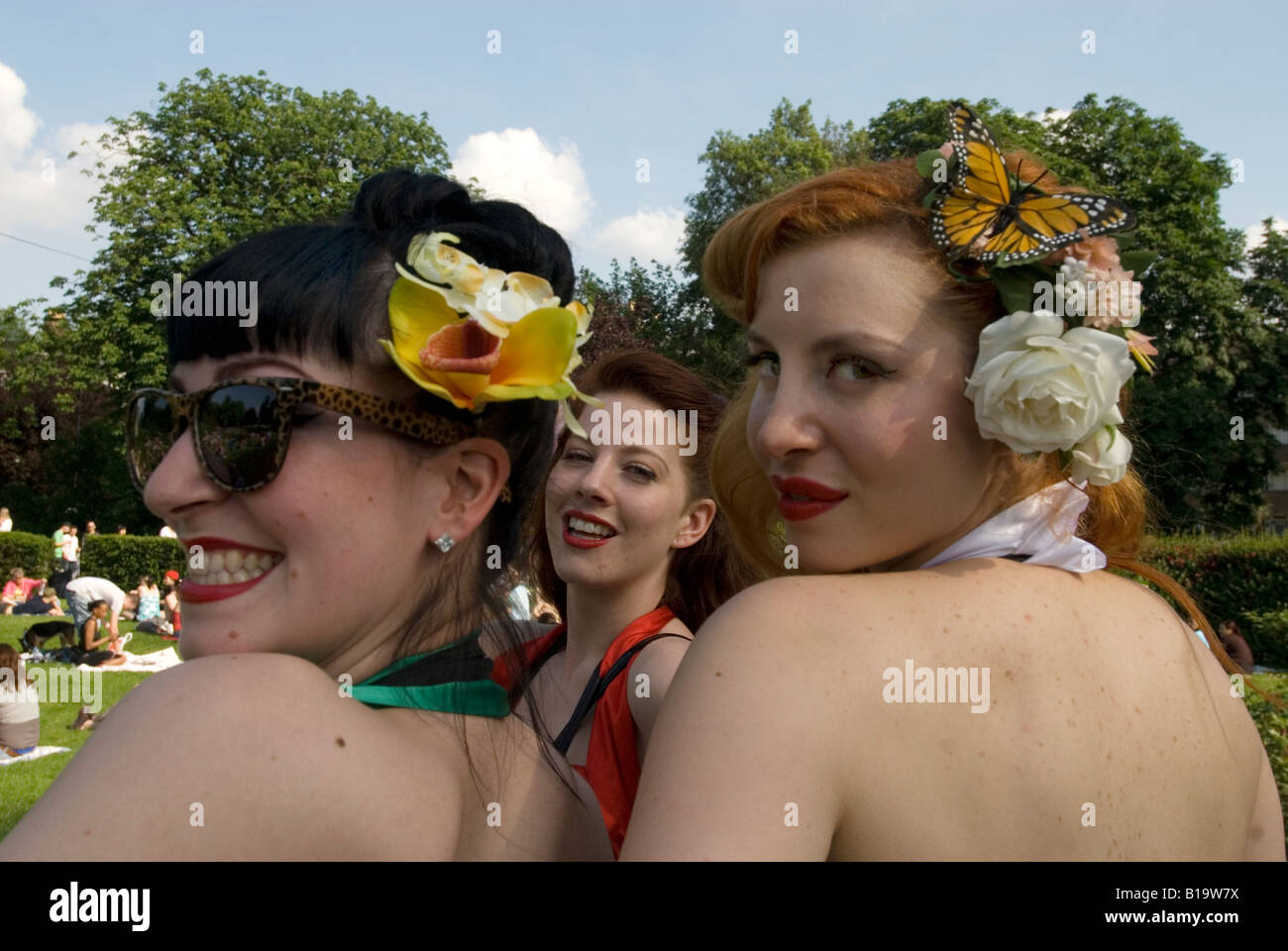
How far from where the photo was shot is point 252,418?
1.50 meters

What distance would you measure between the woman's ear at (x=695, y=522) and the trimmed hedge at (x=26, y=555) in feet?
77.5

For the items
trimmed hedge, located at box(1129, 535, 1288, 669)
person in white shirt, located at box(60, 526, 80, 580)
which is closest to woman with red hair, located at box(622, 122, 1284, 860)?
trimmed hedge, located at box(1129, 535, 1288, 669)

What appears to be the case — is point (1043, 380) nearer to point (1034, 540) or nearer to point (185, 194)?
point (1034, 540)

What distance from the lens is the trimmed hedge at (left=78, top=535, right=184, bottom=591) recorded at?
24000mm

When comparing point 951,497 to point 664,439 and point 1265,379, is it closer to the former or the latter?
point 664,439

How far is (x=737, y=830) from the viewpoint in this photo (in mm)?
1322

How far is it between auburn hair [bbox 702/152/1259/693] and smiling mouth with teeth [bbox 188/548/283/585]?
1.00m

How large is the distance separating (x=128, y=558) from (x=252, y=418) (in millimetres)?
25460

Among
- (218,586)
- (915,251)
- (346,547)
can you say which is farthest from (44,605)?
(915,251)

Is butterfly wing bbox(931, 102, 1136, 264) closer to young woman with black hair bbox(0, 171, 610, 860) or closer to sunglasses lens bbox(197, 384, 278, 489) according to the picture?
young woman with black hair bbox(0, 171, 610, 860)

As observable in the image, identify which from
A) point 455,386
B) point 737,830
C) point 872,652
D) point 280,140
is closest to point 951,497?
point 872,652

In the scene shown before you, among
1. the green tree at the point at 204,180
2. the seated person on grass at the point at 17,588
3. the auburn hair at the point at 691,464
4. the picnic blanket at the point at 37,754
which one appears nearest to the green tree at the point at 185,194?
the green tree at the point at 204,180

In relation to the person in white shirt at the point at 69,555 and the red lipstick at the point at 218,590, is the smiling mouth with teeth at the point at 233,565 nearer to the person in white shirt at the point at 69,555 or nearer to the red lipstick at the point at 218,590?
the red lipstick at the point at 218,590
